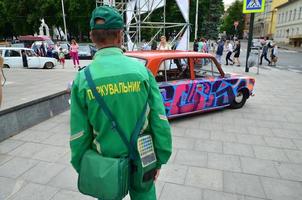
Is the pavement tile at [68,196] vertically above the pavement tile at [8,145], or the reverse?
the pavement tile at [8,145]

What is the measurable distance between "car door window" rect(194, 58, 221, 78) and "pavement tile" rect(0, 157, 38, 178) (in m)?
3.86

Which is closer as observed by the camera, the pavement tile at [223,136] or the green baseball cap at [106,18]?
the green baseball cap at [106,18]

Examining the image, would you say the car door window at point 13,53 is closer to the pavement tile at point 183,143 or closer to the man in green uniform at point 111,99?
the pavement tile at point 183,143

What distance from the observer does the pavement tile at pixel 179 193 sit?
9.94 feet

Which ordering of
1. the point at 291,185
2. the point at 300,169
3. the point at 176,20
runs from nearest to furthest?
the point at 291,185
the point at 300,169
the point at 176,20

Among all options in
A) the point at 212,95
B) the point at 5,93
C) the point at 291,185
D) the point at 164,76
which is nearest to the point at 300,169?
the point at 291,185

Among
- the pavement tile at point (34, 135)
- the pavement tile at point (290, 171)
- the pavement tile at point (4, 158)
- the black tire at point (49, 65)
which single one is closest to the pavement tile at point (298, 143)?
the pavement tile at point (290, 171)

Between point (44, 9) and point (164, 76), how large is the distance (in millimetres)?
42844

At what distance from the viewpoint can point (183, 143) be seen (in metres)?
4.60

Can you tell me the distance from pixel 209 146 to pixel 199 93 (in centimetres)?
156

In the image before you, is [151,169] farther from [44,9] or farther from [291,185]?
[44,9]

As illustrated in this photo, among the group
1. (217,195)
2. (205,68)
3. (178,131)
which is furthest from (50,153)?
(205,68)

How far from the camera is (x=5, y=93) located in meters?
7.30

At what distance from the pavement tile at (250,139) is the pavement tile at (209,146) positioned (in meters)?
0.47
